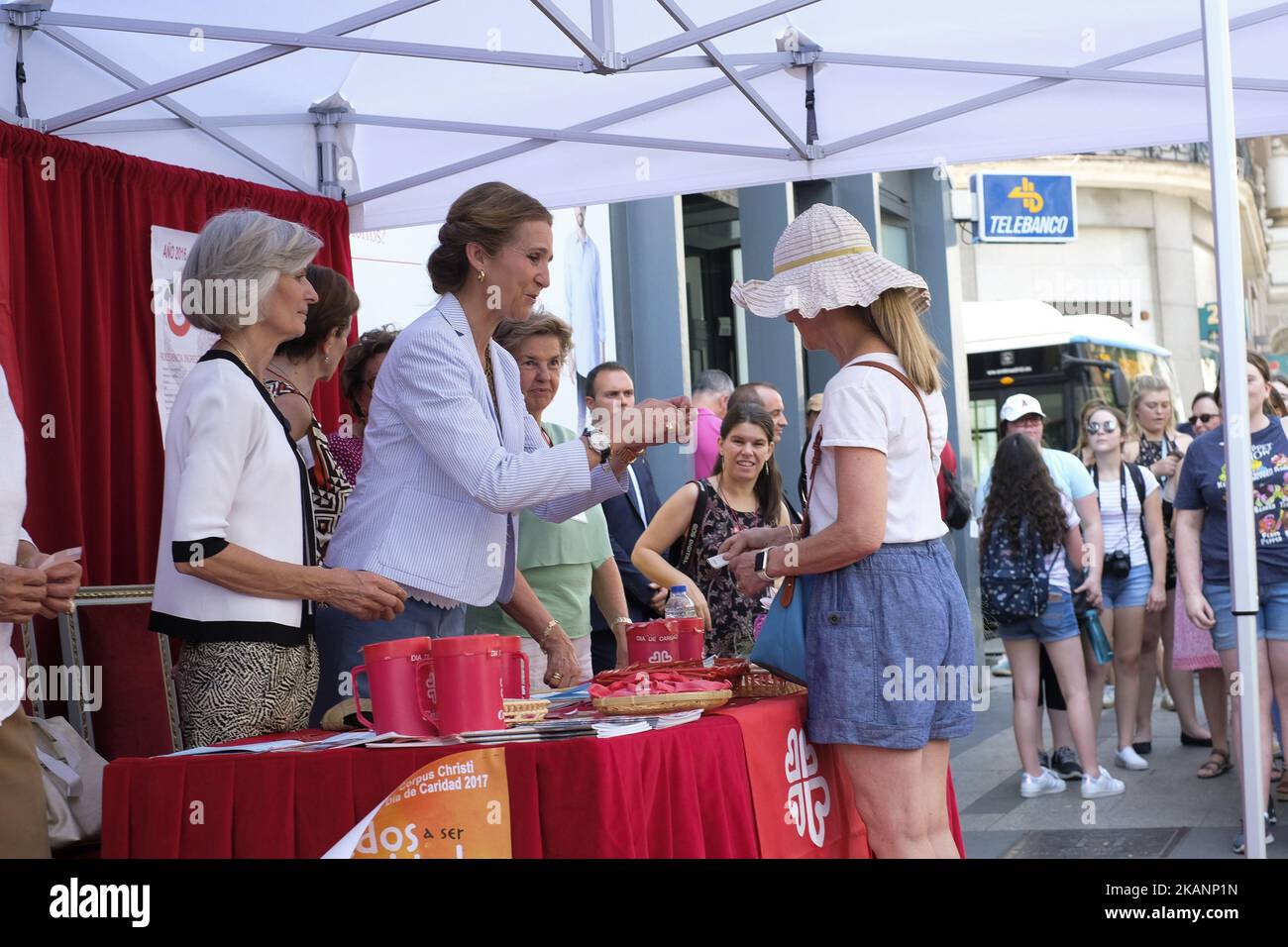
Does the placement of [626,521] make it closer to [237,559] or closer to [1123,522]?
[237,559]

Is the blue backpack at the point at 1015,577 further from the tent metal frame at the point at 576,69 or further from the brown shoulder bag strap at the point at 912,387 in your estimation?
the brown shoulder bag strap at the point at 912,387

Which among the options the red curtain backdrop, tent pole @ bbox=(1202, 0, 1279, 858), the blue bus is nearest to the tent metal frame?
the red curtain backdrop

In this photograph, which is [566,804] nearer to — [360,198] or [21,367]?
[21,367]

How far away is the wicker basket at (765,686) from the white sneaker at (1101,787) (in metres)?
4.26

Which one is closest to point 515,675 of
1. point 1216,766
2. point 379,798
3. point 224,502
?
point 379,798

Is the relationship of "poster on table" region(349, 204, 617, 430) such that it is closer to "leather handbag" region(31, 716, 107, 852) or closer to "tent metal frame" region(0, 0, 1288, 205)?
"tent metal frame" region(0, 0, 1288, 205)

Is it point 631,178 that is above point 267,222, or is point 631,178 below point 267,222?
above

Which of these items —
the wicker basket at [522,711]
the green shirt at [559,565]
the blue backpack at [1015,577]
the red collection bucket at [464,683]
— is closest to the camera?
the red collection bucket at [464,683]

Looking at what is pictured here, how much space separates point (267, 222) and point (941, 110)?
3171mm

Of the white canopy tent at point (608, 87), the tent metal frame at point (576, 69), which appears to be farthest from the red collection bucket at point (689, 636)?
the white canopy tent at point (608, 87)

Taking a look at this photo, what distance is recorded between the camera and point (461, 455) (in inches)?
113

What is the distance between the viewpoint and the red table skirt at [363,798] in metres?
2.39

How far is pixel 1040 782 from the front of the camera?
7.09 m
